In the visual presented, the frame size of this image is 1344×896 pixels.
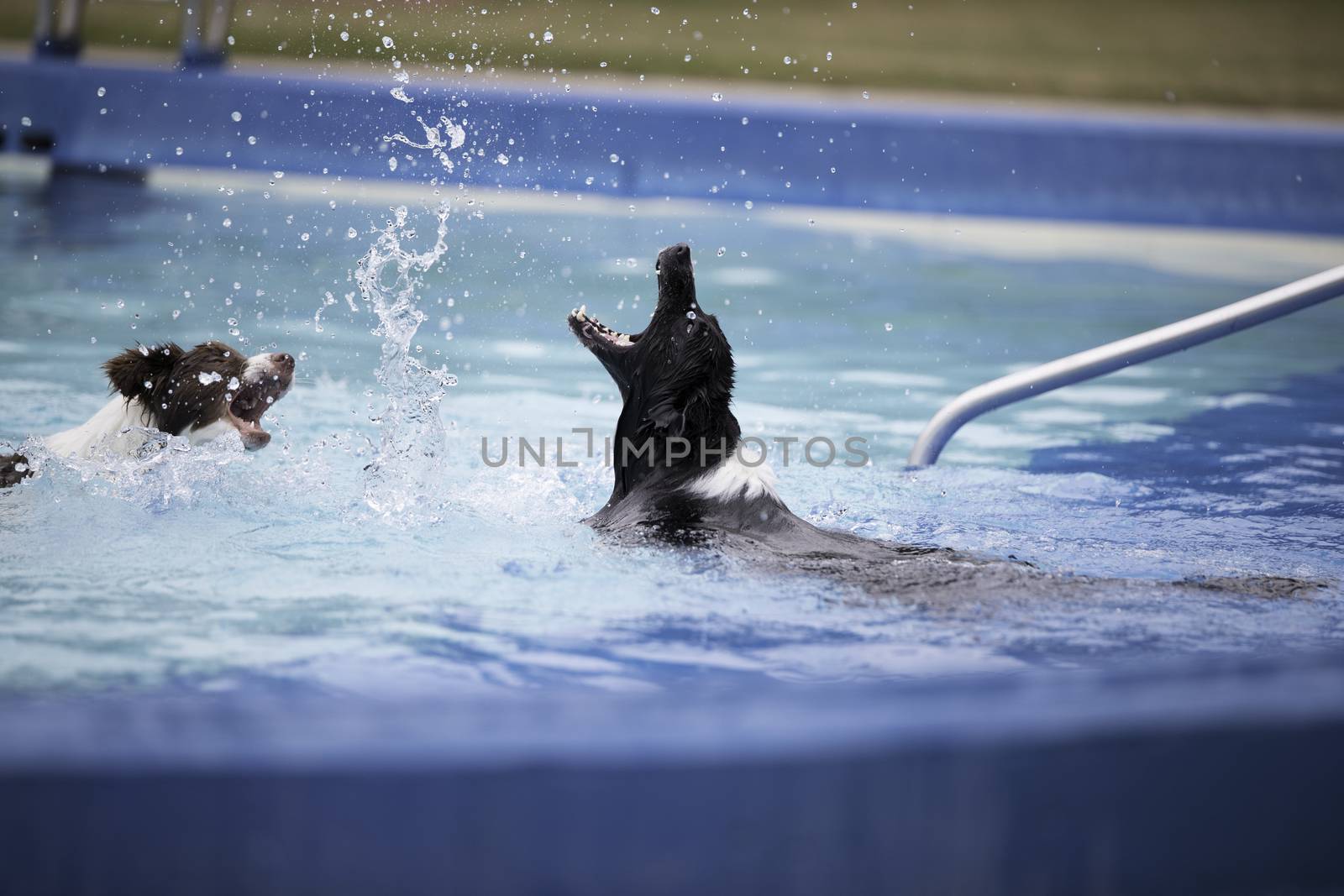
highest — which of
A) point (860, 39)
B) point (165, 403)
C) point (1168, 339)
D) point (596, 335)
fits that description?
point (860, 39)

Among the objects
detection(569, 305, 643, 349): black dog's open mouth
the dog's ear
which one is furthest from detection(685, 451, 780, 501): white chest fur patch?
the dog's ear

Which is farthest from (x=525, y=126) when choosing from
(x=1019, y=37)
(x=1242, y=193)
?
(x=1019, y=37)

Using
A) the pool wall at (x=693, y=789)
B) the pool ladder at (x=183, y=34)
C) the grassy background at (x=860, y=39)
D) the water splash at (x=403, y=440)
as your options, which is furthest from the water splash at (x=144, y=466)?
the grassy background at (x=860, y=39)

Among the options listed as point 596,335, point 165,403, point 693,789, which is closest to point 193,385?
point 165,403

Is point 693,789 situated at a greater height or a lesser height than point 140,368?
lesser

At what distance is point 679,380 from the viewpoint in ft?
13.9

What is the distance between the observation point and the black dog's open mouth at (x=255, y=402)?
4773mm

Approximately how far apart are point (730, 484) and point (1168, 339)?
78.8 inches

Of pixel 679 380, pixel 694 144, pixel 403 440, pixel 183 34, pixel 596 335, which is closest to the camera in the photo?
pixel 679 380

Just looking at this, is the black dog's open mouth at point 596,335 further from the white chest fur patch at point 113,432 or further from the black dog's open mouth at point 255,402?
the white chest fur patch at point 113,432

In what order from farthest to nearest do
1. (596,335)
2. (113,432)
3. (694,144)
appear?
(694,144) → (113,432) → (596,335)

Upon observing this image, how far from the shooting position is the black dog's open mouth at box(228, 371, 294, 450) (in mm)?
4773

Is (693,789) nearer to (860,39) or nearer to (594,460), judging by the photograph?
(594,460)

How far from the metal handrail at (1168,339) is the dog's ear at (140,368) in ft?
9.60
